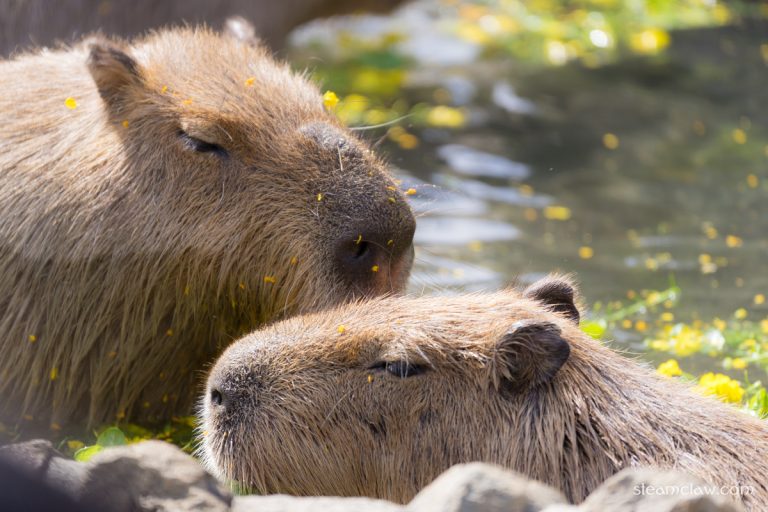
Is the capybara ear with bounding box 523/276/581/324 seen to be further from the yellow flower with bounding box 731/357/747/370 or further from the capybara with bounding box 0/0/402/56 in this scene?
the capybara with bounding box 0/0/402/56

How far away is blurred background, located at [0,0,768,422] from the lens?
21.4 ft

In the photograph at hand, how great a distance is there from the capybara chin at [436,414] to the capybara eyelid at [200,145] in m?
1.27

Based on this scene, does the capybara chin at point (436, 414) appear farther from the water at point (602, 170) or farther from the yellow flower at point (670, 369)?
the water at point (602, 170)

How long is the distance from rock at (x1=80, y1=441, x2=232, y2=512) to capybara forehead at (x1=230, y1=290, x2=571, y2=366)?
2.99 ft

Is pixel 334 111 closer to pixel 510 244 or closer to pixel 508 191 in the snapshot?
A: pixel 510 244

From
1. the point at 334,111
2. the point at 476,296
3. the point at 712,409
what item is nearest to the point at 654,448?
the point at 712,409

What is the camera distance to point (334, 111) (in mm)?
5473

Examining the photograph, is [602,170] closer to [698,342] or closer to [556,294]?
[698,342]

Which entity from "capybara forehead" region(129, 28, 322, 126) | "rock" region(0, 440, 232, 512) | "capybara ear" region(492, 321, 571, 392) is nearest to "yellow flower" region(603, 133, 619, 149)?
"capybara forehead" region(129, 28, 322, 126)

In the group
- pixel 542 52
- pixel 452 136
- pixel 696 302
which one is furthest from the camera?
pixel 542 52

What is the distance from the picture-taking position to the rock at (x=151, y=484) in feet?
Result: 9.70

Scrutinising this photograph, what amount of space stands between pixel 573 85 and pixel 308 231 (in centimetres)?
734

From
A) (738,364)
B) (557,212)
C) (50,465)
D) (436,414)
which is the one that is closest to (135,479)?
(50,465)

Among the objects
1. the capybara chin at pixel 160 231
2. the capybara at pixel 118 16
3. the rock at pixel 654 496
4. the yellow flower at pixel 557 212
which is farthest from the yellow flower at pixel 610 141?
the rock at pixel 654 496
